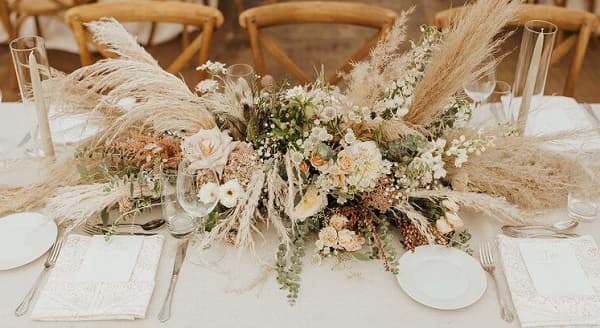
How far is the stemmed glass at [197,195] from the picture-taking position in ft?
3.93

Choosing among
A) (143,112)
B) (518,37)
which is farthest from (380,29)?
(518,37)

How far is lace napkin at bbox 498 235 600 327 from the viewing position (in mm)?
1128

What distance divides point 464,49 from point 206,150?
22.4 inches

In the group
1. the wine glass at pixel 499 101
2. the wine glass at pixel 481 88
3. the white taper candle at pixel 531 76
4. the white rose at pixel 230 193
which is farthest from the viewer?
the wine glass at pixel 499 101

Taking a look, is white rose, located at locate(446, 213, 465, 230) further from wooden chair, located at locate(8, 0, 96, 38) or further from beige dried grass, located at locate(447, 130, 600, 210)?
wooden chair, located at locate(8, 0, 96, 38)

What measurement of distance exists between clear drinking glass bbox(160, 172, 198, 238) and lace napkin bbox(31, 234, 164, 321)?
0.20 feet

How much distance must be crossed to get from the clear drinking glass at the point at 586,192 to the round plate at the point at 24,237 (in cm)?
119

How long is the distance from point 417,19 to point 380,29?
242 cm

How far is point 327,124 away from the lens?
1.29 meters

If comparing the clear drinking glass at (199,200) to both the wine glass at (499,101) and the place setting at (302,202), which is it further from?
the wine glass at (499,101)

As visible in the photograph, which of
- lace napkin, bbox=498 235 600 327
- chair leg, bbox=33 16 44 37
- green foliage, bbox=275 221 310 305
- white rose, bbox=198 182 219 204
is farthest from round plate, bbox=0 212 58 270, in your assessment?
chair leg, bbox=33 16 44 37

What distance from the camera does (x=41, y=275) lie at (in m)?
1.21

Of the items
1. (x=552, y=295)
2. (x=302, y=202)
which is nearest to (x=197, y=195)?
(x=302, y=202)

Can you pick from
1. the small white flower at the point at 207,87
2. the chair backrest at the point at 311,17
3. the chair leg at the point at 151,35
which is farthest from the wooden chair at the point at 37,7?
→ the small white flower at the point at 207,87
